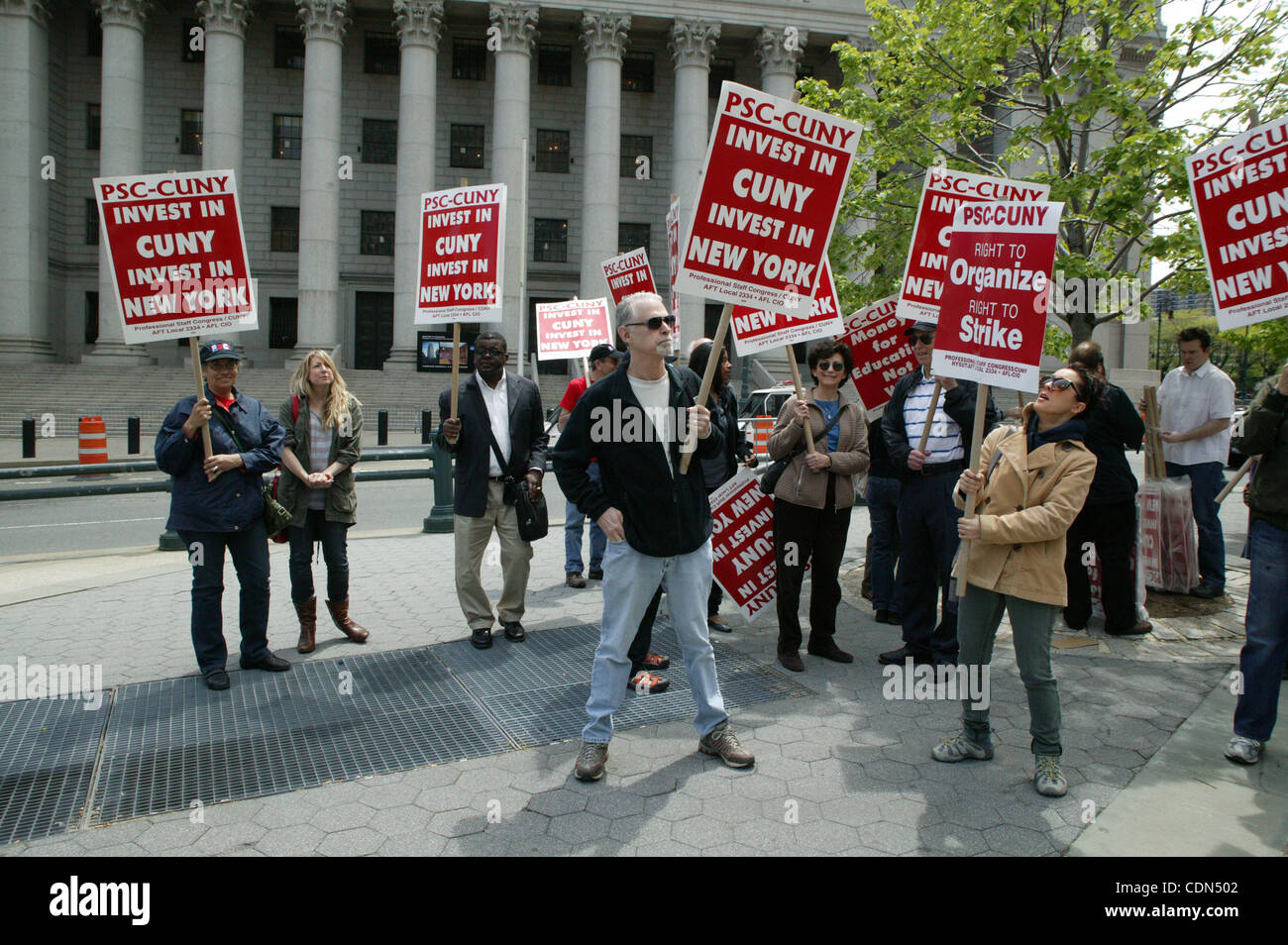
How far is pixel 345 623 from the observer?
642 centimetres

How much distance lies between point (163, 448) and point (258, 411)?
666mm

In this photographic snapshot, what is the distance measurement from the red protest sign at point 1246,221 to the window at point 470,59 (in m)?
38.8

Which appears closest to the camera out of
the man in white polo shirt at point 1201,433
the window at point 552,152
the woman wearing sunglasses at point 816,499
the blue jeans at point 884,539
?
the woman wearing sunglasses at point 816,499

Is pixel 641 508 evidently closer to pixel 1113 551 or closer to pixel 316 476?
pixel 316 476

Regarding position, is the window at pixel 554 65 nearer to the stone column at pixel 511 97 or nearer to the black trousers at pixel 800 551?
the stone column at pixel 511 97

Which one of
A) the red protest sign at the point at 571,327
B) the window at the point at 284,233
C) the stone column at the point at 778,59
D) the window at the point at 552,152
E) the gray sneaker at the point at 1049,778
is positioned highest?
the stone column at the point at 778,59

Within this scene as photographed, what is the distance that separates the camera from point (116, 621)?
6.88 meters

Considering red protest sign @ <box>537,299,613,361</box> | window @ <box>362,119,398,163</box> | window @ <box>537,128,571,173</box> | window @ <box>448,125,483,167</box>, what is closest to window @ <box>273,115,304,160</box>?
window @ <box>362,119,398,163</box>

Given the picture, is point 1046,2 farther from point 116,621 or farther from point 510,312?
point 510,312

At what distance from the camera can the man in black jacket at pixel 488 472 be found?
20.5ft

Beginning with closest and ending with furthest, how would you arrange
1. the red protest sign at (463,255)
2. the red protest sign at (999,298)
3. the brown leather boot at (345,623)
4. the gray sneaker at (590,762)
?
the gray sneaker at (590,762)
the red protest sign at (999,298)
the brown leather boot at (345,623)
the red protest sign at (463,255)

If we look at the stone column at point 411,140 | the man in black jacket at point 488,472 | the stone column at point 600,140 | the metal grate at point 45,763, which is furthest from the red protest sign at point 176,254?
the stone column at point 600,140

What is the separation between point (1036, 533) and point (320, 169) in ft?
113

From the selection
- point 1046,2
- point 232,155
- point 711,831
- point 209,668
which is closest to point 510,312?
point 232,155
